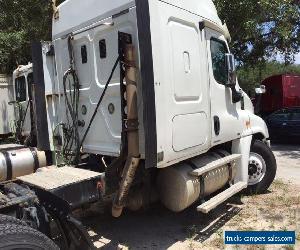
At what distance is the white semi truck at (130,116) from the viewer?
168 inches

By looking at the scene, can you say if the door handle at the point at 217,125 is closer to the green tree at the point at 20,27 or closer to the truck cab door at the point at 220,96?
the truck cab door at the point at 220,96

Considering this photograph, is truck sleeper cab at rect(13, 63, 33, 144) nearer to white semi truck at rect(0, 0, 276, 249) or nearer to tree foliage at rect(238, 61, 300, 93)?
white semi truck at rect(0, 0, 276, 249)

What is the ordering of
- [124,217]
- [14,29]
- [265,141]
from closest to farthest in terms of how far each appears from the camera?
1. [124,217]
2. [265,141]
3. [14,29]

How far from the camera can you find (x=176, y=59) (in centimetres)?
488

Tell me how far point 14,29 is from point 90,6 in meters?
11.2

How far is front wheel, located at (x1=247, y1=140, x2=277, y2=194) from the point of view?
7.16m

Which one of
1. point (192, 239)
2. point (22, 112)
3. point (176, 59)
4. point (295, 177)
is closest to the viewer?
point (176, 59)

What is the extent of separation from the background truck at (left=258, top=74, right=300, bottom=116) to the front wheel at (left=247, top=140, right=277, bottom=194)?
1267 centimetres

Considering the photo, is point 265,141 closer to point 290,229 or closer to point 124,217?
point 290,229

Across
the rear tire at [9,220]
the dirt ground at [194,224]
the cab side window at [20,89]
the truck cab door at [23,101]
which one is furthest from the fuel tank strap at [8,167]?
the cab side window at [20,89]

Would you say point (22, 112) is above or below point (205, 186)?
above

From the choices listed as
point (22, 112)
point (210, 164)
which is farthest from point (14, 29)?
point (210, 164)

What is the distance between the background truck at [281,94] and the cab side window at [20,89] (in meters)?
12.2

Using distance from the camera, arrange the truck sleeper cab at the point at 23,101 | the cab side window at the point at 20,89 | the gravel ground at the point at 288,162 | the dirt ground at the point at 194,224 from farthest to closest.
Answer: the cab side window at the point at 20,89, the truck sleeper cab at the point at 23,101, the gravel ground at the point at 288,162, the dirt ground at the point at 194,224
